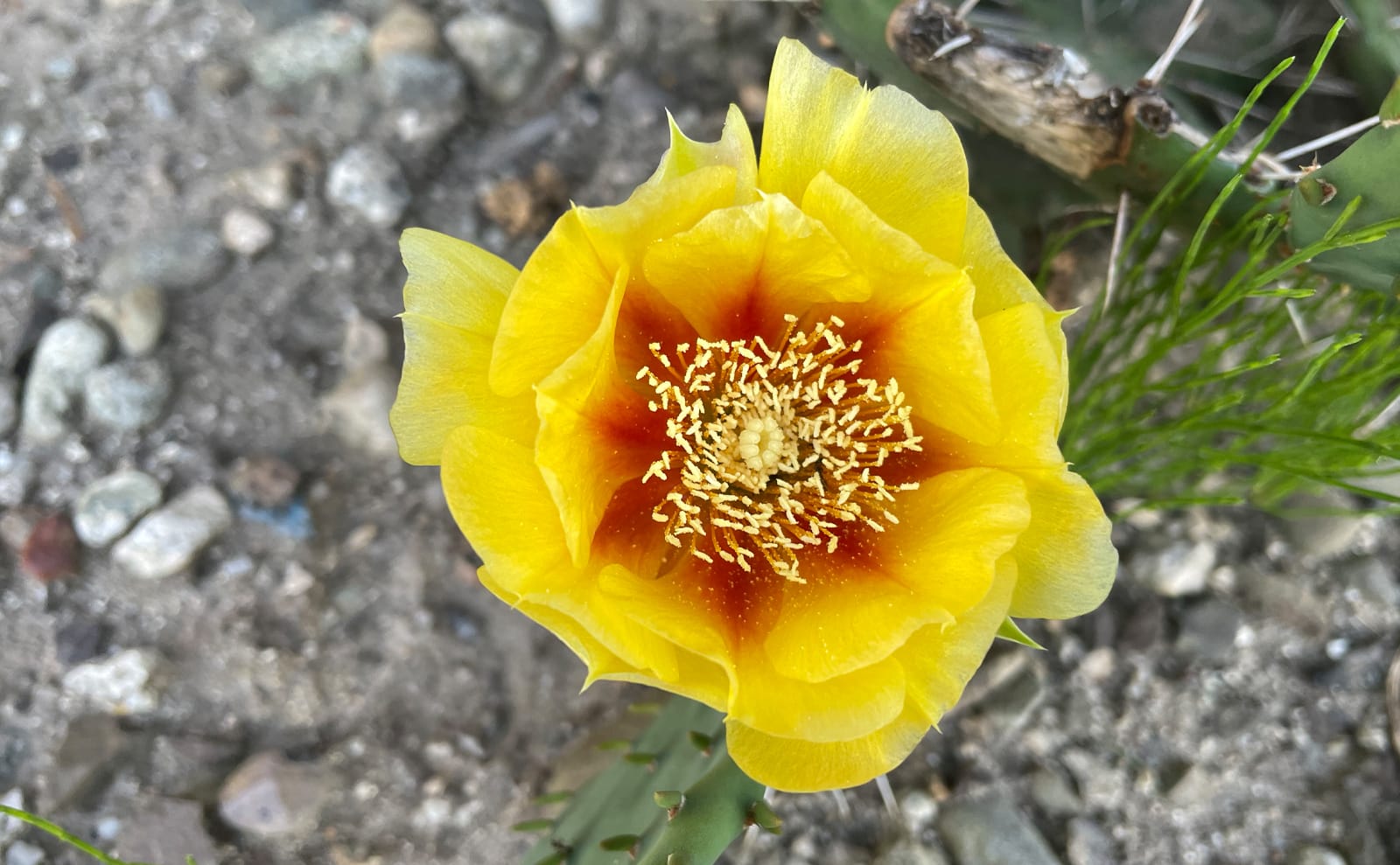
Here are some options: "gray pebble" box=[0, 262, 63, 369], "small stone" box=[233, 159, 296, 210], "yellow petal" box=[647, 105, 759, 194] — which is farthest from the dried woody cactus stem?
"gray pebble" box=[0, 262, 63, 369]

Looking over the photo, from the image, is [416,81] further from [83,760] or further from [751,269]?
[83,760]

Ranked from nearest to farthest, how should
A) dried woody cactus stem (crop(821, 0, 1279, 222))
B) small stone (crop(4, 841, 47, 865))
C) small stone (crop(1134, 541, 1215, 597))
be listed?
1. dried woody cactus stem (crop(821, 0, 1279, 222))
2. small stone (crop(4, 841, 47, 865))
3. small stone (crop(1134, 541, 1215, 597))

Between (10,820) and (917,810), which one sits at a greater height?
(917,810)

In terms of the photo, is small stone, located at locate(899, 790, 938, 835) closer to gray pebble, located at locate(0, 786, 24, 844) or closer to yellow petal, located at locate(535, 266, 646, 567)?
yellow petal, located at locate(535, 266, 646, 567)

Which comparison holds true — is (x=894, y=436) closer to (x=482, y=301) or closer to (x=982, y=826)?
(x=482, y=301)

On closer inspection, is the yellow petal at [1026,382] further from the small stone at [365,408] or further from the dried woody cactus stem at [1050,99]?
the small stone at [365,408]

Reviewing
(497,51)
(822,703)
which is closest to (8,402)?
(497,51)
